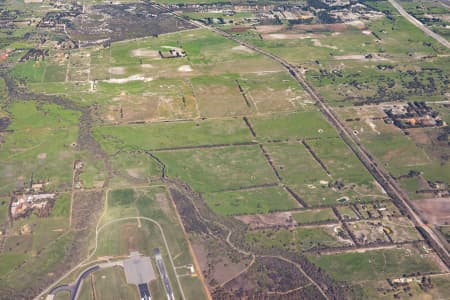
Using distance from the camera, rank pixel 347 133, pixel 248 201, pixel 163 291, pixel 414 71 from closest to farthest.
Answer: pixel 163 291 < pixel 248 201 < pixel 347 133 < pixel 414 71

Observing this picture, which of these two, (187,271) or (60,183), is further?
(60,183)

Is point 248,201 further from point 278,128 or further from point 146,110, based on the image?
point 146,110

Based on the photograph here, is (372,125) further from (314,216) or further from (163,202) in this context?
(163,202)

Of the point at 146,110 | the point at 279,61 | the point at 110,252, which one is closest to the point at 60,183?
the point at 110,252

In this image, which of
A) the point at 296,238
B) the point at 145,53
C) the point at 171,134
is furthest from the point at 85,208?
the point at 145,53

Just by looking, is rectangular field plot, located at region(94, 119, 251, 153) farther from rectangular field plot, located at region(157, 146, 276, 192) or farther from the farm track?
the farm track

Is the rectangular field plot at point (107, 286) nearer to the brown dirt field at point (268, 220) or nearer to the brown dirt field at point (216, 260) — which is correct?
the brown dirt field at point (216, 260)
